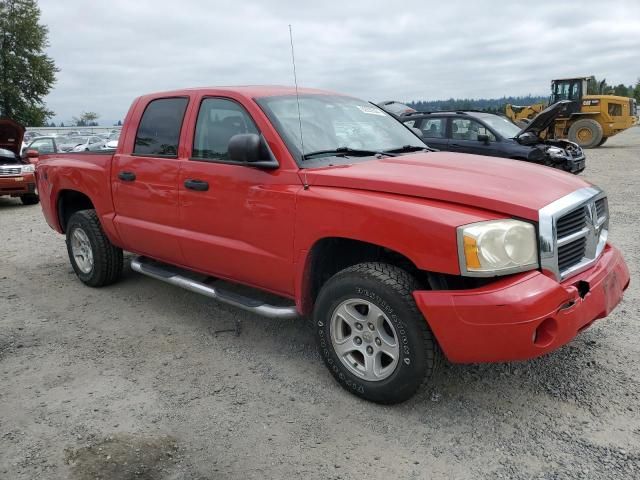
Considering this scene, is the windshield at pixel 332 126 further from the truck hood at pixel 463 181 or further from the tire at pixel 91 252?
the tire at pixel 91 252

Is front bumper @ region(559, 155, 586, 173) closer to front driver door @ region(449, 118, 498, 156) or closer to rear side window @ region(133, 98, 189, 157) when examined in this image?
front driver door @ region(449, 118, 498, 156)

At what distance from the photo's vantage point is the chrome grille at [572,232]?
2.64 metres

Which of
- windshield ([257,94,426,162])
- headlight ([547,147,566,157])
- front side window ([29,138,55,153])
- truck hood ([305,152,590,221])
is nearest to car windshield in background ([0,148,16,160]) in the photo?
front side window ([29,138,55,153])

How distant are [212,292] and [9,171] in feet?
30.6

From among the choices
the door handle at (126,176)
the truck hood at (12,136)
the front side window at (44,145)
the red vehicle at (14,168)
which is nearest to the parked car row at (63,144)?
the front side window at (44,145)

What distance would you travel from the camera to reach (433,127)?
38.4 feet

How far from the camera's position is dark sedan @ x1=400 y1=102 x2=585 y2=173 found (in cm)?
1089

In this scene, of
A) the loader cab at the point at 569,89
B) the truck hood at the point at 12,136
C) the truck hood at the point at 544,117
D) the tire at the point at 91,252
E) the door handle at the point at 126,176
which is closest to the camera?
the door handle at the point at 126,176

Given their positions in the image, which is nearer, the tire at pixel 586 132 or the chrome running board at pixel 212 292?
the chrome running board at pixel 212 292

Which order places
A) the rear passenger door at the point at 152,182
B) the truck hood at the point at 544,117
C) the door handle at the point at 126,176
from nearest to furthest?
the rear passenger door at the point at 152,182 → the door handle at the point at 126,176 → the truck hood at the point at 544,117

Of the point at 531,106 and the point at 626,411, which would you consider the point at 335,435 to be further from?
the point at 531,106

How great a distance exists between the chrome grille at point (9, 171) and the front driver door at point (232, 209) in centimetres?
889

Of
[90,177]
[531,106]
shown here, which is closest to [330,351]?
[90,177]

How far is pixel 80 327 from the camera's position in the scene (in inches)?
172
